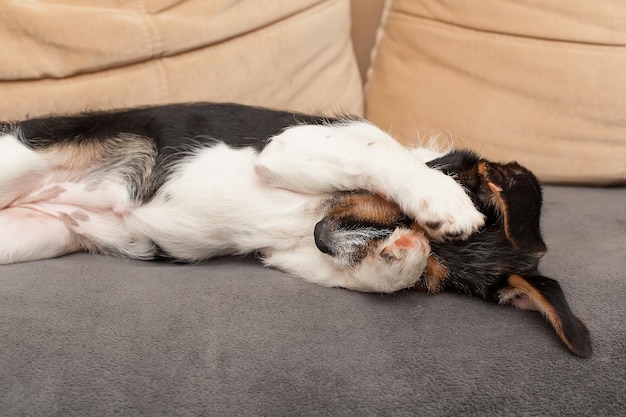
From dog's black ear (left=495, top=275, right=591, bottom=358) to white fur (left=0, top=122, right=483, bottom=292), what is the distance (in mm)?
193

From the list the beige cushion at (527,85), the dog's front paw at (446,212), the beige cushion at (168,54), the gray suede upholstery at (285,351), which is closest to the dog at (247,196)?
the dog's front paw at (446,212)

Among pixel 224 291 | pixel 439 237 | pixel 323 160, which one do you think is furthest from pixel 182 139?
pixel 439 237

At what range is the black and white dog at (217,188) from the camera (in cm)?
173

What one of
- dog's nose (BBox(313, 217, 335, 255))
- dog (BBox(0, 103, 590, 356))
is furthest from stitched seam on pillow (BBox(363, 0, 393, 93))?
dog's nose (BBox(313, 217, 335, 255))

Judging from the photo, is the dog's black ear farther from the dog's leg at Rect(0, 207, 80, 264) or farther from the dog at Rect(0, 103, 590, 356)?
the dog's leg at Rect(0, 207, 80, 264)

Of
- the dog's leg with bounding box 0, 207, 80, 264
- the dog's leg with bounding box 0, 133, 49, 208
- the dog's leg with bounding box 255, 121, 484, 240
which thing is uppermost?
the dog's leg with bounding box 255, 121, 484, 240

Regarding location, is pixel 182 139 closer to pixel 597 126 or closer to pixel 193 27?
pixel 193 27

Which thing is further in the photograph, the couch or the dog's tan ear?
the dog's tan ear

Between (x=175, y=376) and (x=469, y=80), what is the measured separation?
201 cm

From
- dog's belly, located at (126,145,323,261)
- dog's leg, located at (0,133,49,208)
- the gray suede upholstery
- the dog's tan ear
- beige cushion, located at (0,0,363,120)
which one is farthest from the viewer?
beige cushion, located at (0,0,363,120)

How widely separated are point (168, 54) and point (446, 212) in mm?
1491

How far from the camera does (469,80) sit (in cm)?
281

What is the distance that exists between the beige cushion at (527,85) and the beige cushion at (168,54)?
0.42 meters

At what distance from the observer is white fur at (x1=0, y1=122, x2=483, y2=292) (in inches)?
67.0
